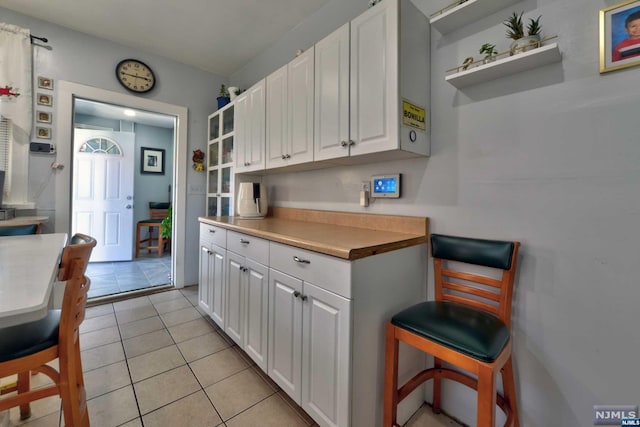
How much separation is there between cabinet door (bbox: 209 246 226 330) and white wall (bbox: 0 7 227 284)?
1.27m

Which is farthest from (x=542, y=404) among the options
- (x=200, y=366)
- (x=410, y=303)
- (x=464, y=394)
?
(x=200, y=366)

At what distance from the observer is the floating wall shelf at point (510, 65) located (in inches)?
40.9

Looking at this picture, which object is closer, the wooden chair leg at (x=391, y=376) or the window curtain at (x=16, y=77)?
the wooden chair leg at (x=391, y=376)

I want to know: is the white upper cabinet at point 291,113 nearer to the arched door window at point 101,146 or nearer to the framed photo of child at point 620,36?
the framed photo of child at point 620,36

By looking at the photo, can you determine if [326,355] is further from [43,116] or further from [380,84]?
[43,116]

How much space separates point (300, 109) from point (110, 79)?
2.26m

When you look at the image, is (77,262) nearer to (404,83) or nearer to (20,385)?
(20,385)

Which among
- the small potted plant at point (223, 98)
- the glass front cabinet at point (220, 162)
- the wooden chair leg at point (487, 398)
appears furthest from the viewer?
the small potted plant at point (223, 98)

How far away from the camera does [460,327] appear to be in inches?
40.2

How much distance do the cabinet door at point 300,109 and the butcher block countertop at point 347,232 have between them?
0.49 meters

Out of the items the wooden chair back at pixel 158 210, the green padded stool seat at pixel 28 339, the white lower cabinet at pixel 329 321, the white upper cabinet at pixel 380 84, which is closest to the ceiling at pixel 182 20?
the white upper cabinet at pixel 380 84

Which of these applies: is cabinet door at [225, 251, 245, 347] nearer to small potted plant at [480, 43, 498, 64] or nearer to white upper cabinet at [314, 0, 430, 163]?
white upper cabinet at [314, 0, 430, 163]

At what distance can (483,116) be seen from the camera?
1.28 metres

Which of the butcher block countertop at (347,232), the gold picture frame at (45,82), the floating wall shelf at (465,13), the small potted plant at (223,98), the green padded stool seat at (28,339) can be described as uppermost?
the small potted plant at (223,98)
